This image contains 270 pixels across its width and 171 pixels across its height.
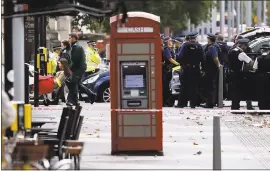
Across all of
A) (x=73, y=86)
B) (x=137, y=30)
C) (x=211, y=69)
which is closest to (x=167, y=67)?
(x=211, y=69)

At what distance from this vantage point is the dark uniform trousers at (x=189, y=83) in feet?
75.4

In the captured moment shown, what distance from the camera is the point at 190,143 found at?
15.8 m

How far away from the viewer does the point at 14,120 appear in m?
9.85

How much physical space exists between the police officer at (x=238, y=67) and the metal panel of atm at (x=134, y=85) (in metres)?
7.76

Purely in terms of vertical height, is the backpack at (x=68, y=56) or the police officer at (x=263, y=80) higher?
the backpack at (x=68, y=56)

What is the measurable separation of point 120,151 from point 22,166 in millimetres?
4427

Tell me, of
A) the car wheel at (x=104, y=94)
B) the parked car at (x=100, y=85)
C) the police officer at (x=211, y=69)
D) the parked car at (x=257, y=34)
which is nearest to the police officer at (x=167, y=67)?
the police officer at (x=211, y=69)

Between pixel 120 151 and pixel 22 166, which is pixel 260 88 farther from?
pixel 22 166

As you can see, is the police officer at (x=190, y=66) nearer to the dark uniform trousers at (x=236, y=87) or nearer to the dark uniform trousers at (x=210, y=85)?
the dark uniform trousers at (x=210, y=85)

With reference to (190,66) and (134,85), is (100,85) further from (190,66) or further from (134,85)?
(134,85)

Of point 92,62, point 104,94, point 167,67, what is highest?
point 92,62

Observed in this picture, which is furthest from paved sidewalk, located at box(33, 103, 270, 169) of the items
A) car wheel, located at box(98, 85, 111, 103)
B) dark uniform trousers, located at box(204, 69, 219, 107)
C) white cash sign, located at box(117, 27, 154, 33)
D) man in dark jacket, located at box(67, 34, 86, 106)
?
car wheel, located at box(98, 85, 111, 103)

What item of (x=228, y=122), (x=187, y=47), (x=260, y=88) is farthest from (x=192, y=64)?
(x=228, y=122)

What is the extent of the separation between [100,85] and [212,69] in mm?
3895
